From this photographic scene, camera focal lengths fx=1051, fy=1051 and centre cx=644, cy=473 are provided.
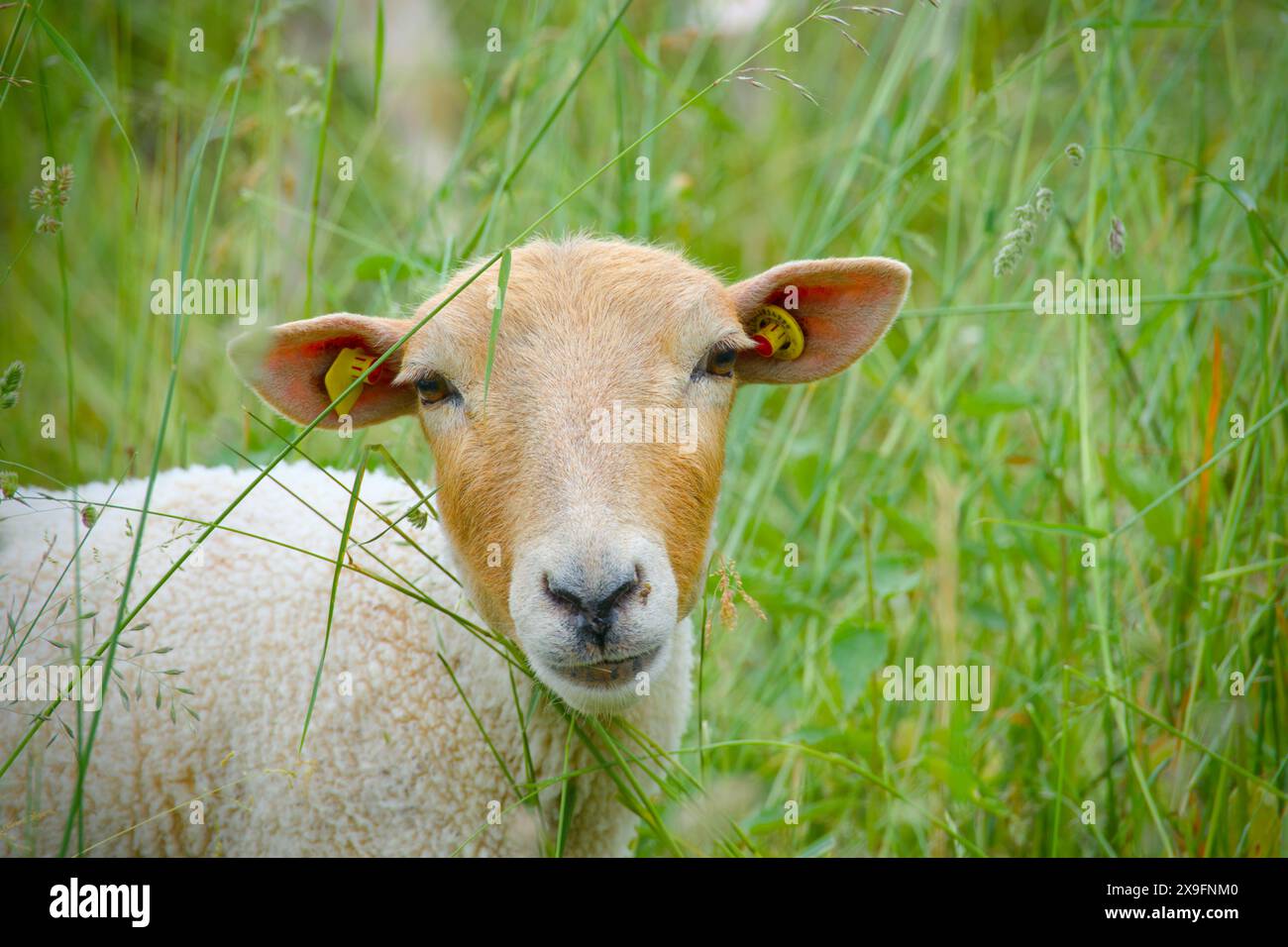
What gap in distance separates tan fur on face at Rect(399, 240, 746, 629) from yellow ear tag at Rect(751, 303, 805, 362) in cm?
21

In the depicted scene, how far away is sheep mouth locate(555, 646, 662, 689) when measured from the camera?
2506 millimetres

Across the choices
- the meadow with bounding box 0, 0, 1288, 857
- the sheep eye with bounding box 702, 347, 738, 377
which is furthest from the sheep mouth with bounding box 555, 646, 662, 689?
the sheep eye with bounding box 702, 347, 738, 377

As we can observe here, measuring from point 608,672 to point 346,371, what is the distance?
129 cm

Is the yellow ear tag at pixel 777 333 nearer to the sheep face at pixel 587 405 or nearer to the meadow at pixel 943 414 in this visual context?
the sheep face at pixel 587 405

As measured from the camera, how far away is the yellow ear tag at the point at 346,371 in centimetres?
311

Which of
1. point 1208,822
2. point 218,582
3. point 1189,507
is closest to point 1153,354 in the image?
point 1189,507

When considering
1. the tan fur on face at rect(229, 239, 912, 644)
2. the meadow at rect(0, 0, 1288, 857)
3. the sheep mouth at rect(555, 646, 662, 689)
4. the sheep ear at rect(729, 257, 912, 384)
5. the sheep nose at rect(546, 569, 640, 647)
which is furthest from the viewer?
the meadow at rect(0, 0, 1288, 857)

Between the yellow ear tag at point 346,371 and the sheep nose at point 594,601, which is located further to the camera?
the yellow ear tag at point 346,371

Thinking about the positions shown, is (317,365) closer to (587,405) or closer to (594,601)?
(587,405)

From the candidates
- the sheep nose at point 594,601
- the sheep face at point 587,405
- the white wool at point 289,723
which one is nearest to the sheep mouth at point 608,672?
the sheep face at point 587,405

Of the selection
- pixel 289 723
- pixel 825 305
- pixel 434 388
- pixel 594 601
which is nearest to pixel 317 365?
pixel 434 388

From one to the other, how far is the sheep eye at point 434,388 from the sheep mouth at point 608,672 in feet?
3.05

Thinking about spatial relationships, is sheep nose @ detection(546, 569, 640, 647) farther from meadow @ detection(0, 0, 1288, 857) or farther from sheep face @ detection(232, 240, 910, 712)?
meadow @ detection(0, 0, 1288, 857)
